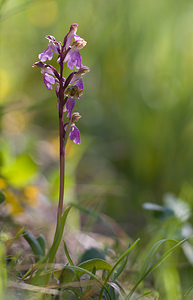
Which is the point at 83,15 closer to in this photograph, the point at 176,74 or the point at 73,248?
the point at 176,74

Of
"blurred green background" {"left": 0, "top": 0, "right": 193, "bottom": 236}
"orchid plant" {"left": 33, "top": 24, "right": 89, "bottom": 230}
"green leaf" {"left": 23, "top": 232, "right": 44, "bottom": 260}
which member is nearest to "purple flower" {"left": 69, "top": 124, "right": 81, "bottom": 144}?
"orchid plant" {"left": 33, "top": 24, "right": 89, "bottom": 230}

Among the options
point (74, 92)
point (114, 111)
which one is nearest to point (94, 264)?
point (74, 92)

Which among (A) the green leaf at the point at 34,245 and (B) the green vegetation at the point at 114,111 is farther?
(B) the green vegetation at the point at 114,111

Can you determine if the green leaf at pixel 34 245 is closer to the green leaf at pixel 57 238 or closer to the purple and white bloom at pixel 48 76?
the green leaf at pixel 57 238

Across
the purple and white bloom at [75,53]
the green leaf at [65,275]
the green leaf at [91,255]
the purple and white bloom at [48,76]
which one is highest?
the purple and white bloom at [75,53]

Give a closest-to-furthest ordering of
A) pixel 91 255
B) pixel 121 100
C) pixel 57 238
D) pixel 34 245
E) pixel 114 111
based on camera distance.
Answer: pixel 57 238 < pixel 34 245 < pixel 91 255 < pixel 121 100 < pixel 114 111

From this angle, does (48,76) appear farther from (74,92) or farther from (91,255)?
(91,255)

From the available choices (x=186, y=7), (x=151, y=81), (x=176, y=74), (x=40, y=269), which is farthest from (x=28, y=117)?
(x=40, y=269)

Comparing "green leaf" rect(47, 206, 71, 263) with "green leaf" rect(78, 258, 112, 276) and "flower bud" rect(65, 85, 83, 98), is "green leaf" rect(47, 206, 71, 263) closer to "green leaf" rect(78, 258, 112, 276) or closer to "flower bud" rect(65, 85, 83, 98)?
"green leaf" rect(78, 258, 112, 276)

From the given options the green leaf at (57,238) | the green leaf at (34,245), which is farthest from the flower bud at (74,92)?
the green leaf at (34,245)
